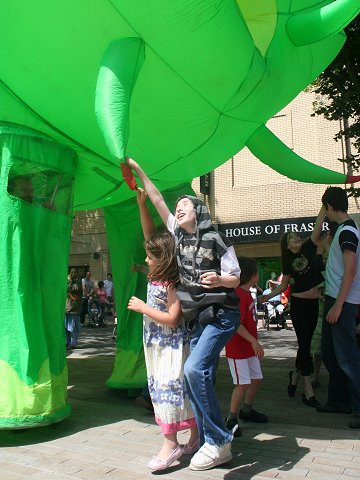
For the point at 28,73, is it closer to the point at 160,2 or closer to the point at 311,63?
the point at 160,2

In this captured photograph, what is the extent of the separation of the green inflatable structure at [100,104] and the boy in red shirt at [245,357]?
98 centimetres

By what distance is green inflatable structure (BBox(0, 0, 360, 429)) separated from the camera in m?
3.02

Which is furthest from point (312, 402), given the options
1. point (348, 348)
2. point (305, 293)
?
point (305, 293)

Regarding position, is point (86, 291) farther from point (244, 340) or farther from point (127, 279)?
point (244, 340)

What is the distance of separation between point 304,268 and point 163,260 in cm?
208

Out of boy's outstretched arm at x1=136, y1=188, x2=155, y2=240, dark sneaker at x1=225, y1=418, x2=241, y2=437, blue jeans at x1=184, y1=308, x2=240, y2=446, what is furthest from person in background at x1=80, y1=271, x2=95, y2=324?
blue jeans at x1=184, y1=308, x2=240, y2=446

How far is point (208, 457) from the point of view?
287cm

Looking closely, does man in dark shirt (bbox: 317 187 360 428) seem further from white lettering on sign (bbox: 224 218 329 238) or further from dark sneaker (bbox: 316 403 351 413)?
white lettering on sign (bbox: 224 218 329 238)

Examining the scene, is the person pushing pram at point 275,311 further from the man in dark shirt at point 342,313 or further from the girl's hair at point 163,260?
the girl's hair at point 163,260

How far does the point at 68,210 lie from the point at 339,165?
1282cm

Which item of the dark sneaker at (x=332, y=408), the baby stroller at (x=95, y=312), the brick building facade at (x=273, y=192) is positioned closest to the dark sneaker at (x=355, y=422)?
the dark sneaker at (x=332, y=408)

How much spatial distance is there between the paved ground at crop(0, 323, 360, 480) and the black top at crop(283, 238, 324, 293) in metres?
1.10

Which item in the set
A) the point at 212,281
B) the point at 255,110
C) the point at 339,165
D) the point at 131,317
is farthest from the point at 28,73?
the point at 339,165

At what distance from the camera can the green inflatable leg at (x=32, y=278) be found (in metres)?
3.37
